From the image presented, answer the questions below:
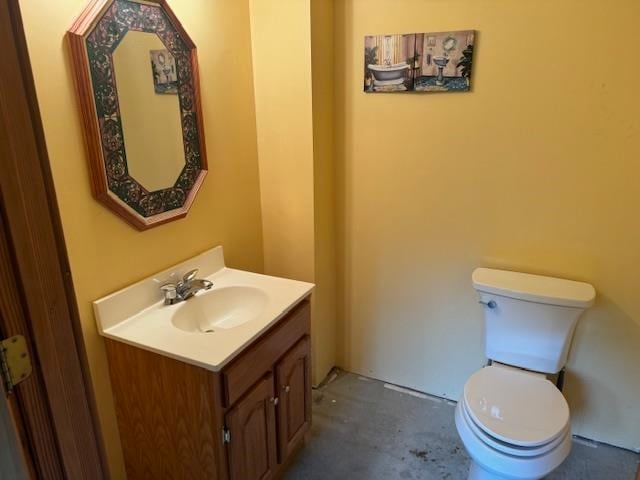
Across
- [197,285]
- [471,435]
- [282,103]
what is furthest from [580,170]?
[197,285]

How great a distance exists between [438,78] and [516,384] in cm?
130

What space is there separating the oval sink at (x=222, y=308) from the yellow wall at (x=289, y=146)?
18.1 inches

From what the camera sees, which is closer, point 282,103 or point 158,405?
point 158,405

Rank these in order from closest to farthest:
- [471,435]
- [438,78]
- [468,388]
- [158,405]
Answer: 1. [158,405]
2. [471,435]
3. [468,388]
4. [438,78]

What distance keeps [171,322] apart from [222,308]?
30 cm

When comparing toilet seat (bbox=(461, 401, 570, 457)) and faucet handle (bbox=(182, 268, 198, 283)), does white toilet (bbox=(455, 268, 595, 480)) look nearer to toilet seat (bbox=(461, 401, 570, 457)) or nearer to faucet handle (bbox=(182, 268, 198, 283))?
toilet seat (bbox=(461, 401, 570, 457))

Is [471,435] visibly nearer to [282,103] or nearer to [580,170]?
[580,170]

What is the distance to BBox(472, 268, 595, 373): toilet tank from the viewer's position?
1741 mm

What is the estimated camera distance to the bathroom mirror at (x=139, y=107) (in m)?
1.31

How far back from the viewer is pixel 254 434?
1540 mm

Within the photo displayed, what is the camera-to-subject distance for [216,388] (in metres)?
1.32

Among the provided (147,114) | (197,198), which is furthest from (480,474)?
(147,114)

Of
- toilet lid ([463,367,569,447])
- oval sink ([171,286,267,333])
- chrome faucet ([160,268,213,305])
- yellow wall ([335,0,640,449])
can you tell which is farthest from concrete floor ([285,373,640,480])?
chrome faucet ([160,268,213,305])

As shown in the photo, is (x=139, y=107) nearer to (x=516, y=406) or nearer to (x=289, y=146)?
(x=289, y=146)
